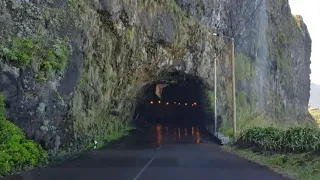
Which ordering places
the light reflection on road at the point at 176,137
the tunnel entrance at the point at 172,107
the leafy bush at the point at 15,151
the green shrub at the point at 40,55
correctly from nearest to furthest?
the leafy bush at the point at 15,151
the green shrub at the point at 40,55
the light reflection on road at the point at 176,137
the tunnel entrance at the point at 172,107

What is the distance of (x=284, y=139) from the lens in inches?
850

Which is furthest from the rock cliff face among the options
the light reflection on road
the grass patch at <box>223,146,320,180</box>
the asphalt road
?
the grass patch at <box>223,146,320,180</box>

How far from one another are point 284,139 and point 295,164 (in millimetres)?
4423

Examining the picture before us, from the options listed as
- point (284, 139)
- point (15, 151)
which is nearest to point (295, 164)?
point (284, 139)

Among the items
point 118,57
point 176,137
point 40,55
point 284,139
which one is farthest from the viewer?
point 176,137

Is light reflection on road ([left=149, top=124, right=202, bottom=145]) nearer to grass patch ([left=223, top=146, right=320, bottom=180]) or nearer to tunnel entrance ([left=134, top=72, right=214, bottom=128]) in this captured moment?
tunnel entrance ([left=134, top=72, right=214, bottom=128])

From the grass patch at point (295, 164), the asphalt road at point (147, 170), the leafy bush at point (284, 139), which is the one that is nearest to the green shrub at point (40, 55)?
the asphalt road at point (147, 170)

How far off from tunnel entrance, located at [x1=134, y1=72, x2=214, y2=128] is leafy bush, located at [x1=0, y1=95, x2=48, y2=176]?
3150cm

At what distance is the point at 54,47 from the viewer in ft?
66.4

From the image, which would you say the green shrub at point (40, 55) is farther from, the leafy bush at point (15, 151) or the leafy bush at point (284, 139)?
the leafy bush at point (284, 139)

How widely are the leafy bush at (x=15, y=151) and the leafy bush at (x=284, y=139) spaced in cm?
1167

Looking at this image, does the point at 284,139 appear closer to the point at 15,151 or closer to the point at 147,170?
the point at 147,170

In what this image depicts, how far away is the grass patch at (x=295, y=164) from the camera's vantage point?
48.2 ft

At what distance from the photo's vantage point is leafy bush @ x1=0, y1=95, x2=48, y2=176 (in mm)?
14605
